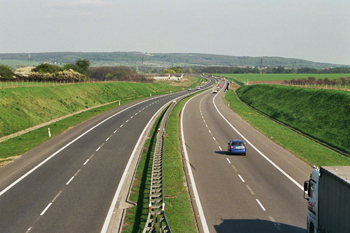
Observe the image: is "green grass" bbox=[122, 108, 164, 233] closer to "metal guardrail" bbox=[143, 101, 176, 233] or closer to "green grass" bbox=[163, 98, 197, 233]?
"metal guardrail" bbox=[143, 101, 176, 233]

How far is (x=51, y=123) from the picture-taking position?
55.4 metres

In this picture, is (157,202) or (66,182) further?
(66,182)

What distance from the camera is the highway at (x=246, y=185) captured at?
19.2 m

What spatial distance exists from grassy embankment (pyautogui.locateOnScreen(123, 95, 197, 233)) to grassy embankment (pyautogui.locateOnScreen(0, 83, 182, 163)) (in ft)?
41.3

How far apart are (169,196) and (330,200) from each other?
37.1ft

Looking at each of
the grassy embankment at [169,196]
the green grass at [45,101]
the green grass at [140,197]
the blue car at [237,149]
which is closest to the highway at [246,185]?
the blue car at [237,149]

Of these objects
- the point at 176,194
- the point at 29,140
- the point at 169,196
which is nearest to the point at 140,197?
the point at 169,196

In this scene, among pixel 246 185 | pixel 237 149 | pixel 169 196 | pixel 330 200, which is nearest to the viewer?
pixel 330 200

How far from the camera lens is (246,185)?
25734 mm

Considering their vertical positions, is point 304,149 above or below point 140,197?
below

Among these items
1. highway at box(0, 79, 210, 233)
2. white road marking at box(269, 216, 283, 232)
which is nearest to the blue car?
highway at box(0, 79, 210, 233)

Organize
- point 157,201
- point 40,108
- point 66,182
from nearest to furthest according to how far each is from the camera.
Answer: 1. point 157,201
2. point 66,182
3. point 40,108

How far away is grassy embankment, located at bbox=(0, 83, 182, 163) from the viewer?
136ft

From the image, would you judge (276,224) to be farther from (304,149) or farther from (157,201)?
(304,149)
